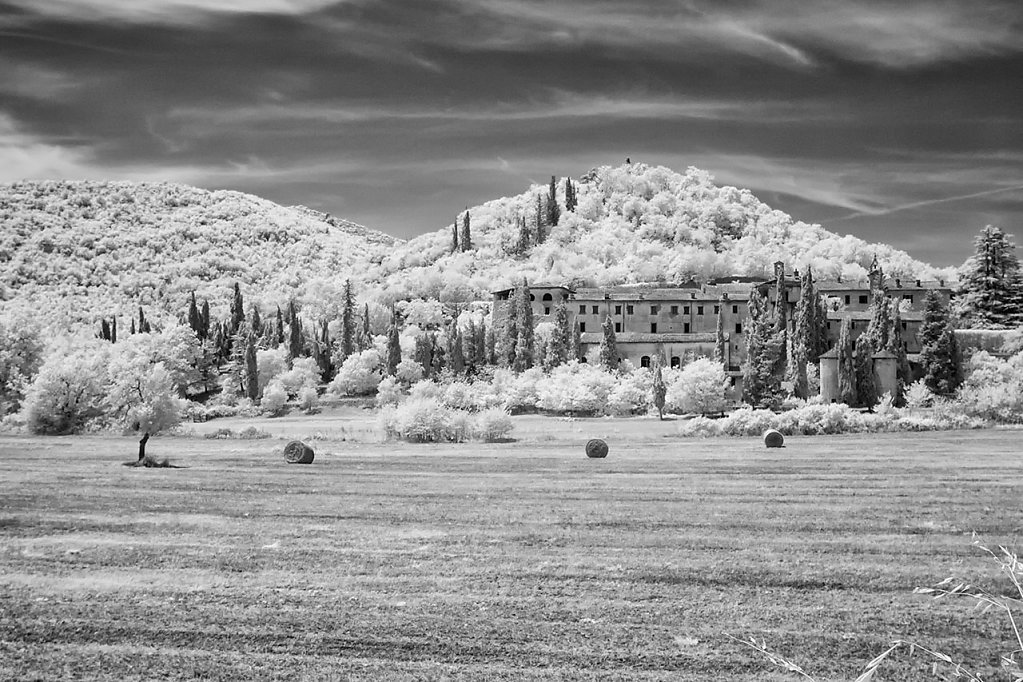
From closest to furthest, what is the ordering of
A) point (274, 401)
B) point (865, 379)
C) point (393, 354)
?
point (865, 379) → point (274, 401) → point (393, 354)

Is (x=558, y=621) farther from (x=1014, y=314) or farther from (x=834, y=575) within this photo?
(x=1014, y=314)

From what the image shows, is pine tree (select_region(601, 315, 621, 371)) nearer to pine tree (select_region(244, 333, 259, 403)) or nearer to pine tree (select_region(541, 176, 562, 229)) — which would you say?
pine tree (select_region(244, 333, 259, 403))

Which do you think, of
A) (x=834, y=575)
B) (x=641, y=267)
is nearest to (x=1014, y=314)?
(x=641, y=267)

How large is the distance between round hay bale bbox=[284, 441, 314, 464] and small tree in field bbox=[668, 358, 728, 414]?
37.8 meters

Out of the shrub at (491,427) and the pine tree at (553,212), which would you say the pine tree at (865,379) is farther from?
the pine tree at (553,212)

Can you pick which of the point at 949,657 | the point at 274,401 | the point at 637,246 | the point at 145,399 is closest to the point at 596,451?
the point at 145,399

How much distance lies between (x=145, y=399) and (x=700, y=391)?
136ft

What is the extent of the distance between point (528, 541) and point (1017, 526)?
10137 millimetres

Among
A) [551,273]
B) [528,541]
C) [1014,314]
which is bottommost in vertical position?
[528,541]

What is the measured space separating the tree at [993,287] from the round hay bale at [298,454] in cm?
7571

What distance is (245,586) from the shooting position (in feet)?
46.1

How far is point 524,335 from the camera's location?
9019 cm

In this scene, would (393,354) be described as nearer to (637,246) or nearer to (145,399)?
(145,399)

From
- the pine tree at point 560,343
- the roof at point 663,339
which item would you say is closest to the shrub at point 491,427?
the pine tree at point 560,343
